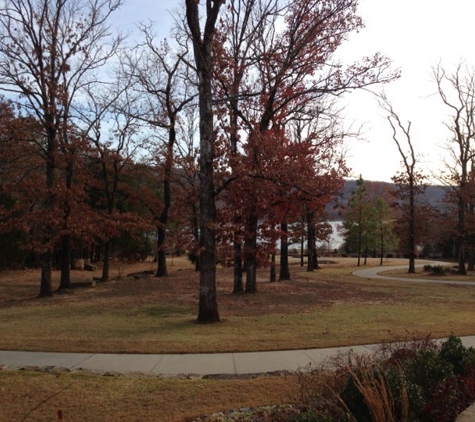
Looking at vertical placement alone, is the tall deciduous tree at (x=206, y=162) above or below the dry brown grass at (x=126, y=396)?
above

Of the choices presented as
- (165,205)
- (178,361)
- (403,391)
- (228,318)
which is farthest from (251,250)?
(403,391)

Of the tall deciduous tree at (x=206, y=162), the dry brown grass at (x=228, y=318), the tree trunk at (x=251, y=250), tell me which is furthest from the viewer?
the tree trunk at (x=251, y=250)

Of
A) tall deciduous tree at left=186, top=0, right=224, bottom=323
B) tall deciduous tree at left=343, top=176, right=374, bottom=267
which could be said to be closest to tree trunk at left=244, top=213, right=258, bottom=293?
tall deciduous tree at left=186, top=0, right=224, bottom=323

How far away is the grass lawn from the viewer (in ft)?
18.1

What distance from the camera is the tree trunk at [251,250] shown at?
1716 centimetres

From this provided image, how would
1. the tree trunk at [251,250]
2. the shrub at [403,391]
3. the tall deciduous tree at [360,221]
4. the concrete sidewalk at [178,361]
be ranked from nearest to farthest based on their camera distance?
the shrub at [403,391] → the concrete sidewalk at [178,361] → the tree trunk at [251,250] → the tall deciduous tree at [360,221]

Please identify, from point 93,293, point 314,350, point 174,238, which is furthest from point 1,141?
point 314,350

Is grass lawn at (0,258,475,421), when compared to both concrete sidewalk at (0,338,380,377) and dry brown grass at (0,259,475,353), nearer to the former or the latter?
dry brown grass at (0,259,475,353)

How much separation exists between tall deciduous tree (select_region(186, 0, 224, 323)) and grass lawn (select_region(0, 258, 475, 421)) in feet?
2.64

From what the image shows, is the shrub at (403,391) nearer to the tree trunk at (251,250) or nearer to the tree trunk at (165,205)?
the tree trunk at (251,250)

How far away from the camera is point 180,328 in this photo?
1129 centimetres

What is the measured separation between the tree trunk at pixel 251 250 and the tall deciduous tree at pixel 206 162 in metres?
4.42

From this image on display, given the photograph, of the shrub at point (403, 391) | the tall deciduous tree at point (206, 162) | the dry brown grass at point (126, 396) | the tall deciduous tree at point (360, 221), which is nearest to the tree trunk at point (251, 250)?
the tall deciduous tree at point (206, 162)

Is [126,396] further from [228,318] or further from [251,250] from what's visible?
[251,250]
